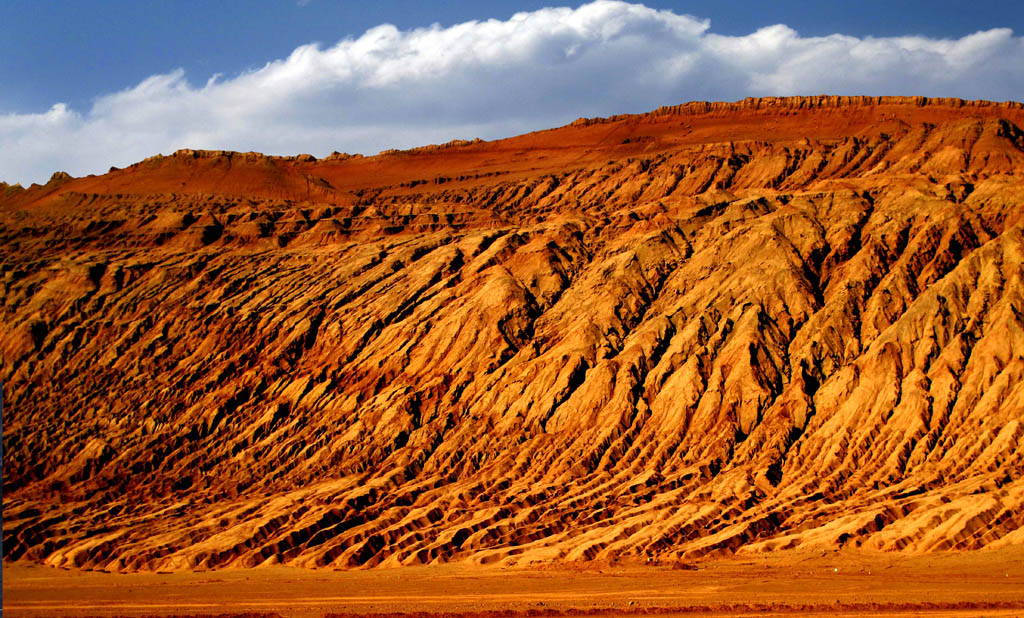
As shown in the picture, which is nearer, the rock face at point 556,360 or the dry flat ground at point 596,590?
the dry flat ground at point 596,590

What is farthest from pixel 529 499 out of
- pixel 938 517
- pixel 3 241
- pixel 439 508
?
pixel 3 241

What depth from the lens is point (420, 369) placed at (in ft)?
232

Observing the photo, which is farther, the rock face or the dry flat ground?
the rock face

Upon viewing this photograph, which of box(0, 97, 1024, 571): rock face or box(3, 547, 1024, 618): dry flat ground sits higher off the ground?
box(0, 97, 1024, 571): rock face

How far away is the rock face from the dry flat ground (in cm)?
196

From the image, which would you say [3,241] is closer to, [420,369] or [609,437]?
[420,369]

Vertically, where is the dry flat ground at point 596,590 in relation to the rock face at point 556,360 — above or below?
below

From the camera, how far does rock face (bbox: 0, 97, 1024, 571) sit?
5697 cm

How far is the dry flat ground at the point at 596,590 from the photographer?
4325 centimetres

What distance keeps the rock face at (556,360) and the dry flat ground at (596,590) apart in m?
1.96

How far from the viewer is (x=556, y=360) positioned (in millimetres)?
67812

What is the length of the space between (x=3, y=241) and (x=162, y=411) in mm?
27856

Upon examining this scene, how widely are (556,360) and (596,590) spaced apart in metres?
22.5

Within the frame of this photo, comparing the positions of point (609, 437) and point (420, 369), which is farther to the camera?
point (420, 369)
